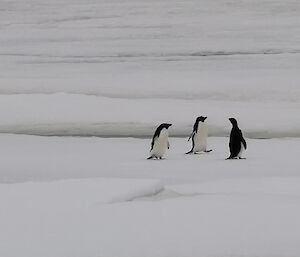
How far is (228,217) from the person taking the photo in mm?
3148

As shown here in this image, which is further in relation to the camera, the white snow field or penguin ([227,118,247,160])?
penguin ([227,118,247,160])

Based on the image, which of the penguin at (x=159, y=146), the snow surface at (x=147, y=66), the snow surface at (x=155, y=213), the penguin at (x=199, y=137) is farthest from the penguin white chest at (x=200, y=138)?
the snow surface at (x=155, y=213)

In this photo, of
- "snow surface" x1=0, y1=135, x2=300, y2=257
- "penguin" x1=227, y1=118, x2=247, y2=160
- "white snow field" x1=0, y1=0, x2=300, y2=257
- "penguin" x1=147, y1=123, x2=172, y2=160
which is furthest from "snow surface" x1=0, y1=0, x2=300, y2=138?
"snow surface" x1=0, y1=135, x2=300, y2=257

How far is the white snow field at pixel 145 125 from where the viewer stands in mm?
3016

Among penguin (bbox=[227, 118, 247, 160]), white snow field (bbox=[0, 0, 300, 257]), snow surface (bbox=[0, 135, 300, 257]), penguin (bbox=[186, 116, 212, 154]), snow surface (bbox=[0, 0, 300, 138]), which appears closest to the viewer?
snow surface (bbox=[0, 135, 300, 257])

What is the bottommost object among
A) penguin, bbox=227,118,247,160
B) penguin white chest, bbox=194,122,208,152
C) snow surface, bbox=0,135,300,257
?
snow surface, bbox=0,135,300,257

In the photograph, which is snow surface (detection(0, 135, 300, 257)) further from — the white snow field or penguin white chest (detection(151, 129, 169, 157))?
penguin white chest (detection(151, 129, 169, 157))

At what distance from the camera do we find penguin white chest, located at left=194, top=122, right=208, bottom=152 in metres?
5.26

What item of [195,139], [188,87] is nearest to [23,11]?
[188,87]

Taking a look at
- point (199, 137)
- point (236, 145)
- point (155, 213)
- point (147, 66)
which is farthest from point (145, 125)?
point (155, 213)

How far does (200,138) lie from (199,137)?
1 centimetres

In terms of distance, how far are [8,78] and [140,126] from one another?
6.29 feet

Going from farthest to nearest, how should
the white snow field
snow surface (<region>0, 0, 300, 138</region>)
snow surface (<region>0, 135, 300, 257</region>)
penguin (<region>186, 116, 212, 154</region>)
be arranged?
1. snow surface (<region>0, 0, 300, 138</region>)
2. penguin (<region>186, 116, 212, 154</region>)
3. the white snow field
4. snow surface (<region>0, 135, 300, 257</region>)

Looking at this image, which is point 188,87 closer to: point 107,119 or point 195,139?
point 107,119
